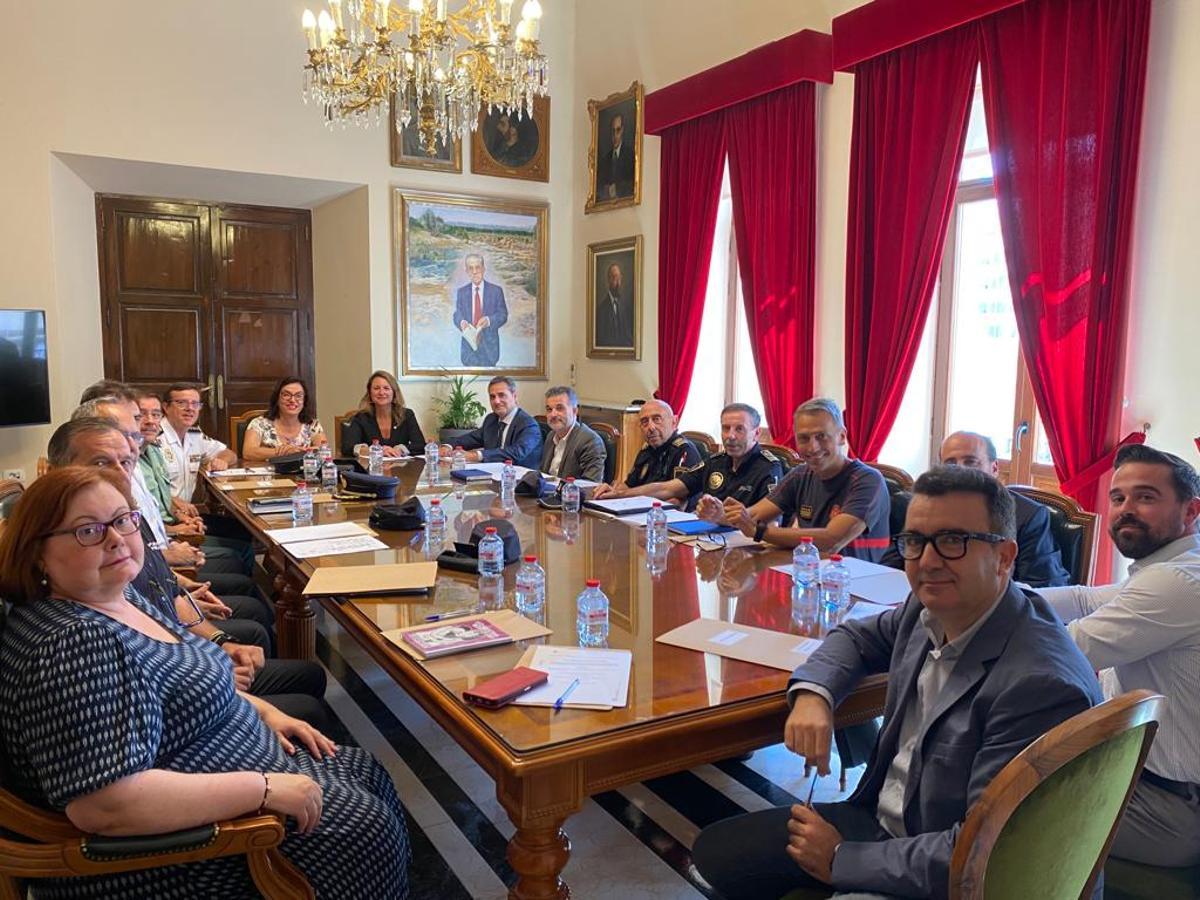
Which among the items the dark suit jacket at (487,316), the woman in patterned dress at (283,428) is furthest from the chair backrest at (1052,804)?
the dark suit jacket at (487,316)

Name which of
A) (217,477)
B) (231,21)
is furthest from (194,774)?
(231,21)

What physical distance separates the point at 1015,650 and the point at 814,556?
1.11 meters

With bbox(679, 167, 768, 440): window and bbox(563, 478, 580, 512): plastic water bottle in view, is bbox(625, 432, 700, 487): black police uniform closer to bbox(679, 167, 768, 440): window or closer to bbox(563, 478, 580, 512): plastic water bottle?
bbox(563, 478, 580, 512): plastic water bottle

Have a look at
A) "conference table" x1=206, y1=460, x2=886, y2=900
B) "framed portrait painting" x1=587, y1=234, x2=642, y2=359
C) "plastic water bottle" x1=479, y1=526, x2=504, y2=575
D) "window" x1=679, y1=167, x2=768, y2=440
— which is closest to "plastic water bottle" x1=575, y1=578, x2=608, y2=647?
"conference table" x1=206, y1=460, x2=886, y2=900

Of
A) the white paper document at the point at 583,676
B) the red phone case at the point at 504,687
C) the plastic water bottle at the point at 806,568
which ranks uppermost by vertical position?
the plastic water bottle at the point at 806,568

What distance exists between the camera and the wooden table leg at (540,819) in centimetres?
142

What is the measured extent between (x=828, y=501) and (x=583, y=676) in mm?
1708

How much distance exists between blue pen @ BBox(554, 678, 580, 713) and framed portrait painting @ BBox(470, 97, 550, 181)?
6.18 meters

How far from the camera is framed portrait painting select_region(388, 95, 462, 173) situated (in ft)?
22.2

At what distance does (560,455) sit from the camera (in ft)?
16.2

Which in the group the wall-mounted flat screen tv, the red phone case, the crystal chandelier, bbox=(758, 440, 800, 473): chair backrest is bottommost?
the red phone case

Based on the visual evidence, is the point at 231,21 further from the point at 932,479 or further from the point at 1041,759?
the point at 1041,759

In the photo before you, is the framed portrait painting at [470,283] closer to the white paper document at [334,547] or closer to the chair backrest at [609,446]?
the chair backrest at [609,446]

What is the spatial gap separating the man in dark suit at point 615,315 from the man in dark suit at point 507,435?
1686 millimetres
